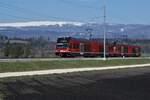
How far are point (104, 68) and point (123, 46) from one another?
31349 mm

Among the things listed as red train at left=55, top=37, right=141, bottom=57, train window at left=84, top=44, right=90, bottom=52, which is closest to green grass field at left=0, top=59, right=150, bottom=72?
red train at left=55, top=37, right=141, bottom=57

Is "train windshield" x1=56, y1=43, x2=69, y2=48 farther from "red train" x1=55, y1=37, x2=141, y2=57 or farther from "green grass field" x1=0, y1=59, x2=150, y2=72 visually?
"green grass field" x1=0, y1=59, x2=150, y2=72

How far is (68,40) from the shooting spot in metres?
72.0

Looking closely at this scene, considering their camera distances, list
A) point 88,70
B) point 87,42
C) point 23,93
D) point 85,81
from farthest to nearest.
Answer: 1. point 87,42
2. point 88,70
3. point 85,81
4. point 23,93

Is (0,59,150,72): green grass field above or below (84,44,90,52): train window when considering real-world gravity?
below

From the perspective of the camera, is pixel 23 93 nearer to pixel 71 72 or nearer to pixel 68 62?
pixel 71 72

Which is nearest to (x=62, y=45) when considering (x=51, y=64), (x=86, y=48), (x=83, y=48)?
(x=83, y=48)

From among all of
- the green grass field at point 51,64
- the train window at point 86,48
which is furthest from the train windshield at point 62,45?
the green grass field at point 51,64

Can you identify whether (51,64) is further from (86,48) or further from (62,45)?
(86,48)

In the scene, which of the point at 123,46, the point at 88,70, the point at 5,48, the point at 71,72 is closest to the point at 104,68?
the point at 88,70

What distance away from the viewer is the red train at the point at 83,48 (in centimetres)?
7169

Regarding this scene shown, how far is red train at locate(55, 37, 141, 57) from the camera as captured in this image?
71688mm

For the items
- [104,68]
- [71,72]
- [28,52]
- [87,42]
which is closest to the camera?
[71,72]

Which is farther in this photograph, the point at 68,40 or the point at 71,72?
the point at 68,40
